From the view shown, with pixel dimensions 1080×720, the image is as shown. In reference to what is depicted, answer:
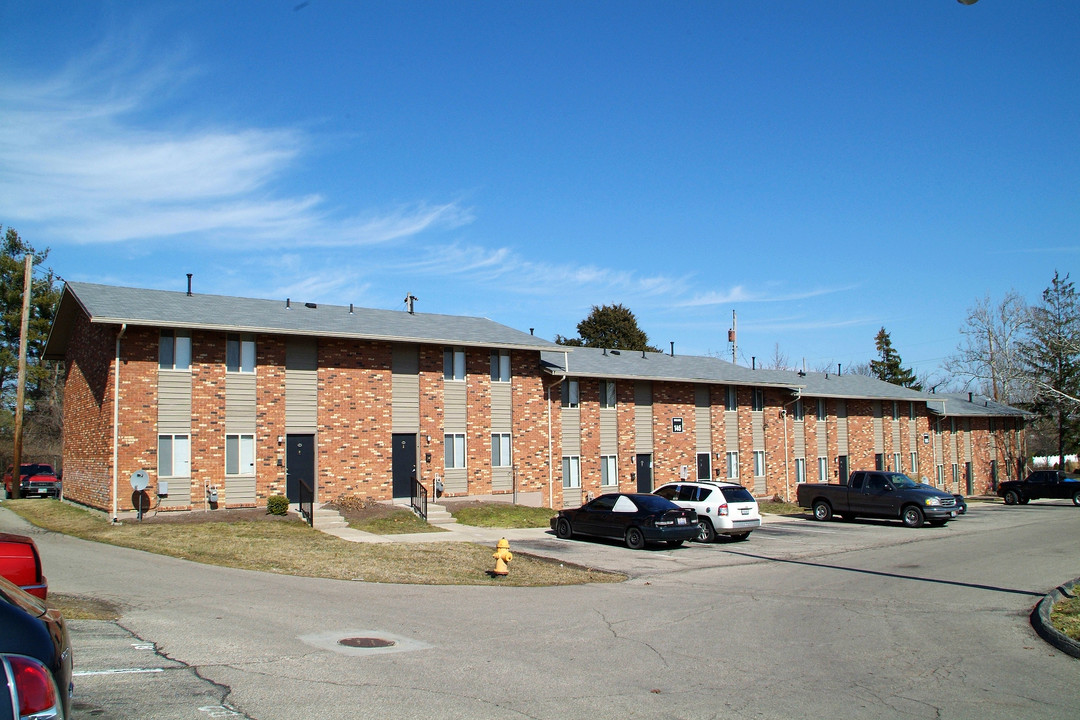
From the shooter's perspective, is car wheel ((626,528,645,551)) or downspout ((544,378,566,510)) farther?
downspout ((544,378,566,510))

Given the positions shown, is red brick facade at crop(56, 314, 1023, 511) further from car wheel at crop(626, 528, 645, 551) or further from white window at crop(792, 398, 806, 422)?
car wheel at crop(626, 528, 645, 551)

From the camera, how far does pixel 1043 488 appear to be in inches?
1751

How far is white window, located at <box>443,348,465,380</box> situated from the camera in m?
29.2

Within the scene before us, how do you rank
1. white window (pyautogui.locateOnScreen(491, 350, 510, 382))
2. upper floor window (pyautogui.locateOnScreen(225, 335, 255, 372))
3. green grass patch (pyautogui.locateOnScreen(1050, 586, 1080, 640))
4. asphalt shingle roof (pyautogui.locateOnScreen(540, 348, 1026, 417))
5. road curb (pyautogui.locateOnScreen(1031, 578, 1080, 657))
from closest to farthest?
road curb (pyautogui.locateOnScreen(1031, 578, 1080, 657)) < green grass patch (pyautogui.locateOnScreen(1050, 586, 1080, 640)) < upper floor window (pyautogui.locateOnScreen(225, 335, 255, 372)) < white window (pyautogui.locateOnScreen(491, 350, 510, 382)) < asphalt shingle roof (pyautogui.locateOnScreen(540, 348, 1026, 417))

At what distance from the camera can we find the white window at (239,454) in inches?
973

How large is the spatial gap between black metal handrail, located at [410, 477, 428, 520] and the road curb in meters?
17.0

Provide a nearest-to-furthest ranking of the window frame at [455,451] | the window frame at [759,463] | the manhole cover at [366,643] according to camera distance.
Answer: the manhole cover at [366,643]
the window frame at [455,451]
the window frame at [759,463]

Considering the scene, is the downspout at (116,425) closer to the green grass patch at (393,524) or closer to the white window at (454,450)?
the green grass patch at (393,524)

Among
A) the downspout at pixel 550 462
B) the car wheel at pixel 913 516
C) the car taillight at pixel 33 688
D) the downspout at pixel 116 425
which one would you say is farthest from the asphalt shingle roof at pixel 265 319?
the car taillight at pixel 33 688

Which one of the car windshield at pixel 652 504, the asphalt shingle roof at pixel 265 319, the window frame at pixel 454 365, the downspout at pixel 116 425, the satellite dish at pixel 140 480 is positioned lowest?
the car windshield at pixel 652 504

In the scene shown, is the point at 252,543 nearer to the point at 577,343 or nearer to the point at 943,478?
the point at 943,478

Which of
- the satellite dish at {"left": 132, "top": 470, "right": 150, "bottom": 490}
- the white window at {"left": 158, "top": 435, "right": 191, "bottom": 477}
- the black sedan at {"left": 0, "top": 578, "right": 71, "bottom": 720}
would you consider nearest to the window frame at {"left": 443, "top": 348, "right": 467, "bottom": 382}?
the white window at {"left": 158, "top": 435, "right": 191, "bottom": 477}

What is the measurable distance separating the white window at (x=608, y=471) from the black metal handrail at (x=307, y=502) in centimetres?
1260

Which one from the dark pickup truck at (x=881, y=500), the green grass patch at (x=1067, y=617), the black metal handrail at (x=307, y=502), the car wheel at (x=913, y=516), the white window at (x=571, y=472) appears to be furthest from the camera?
the white window at (x=571, y=472)
